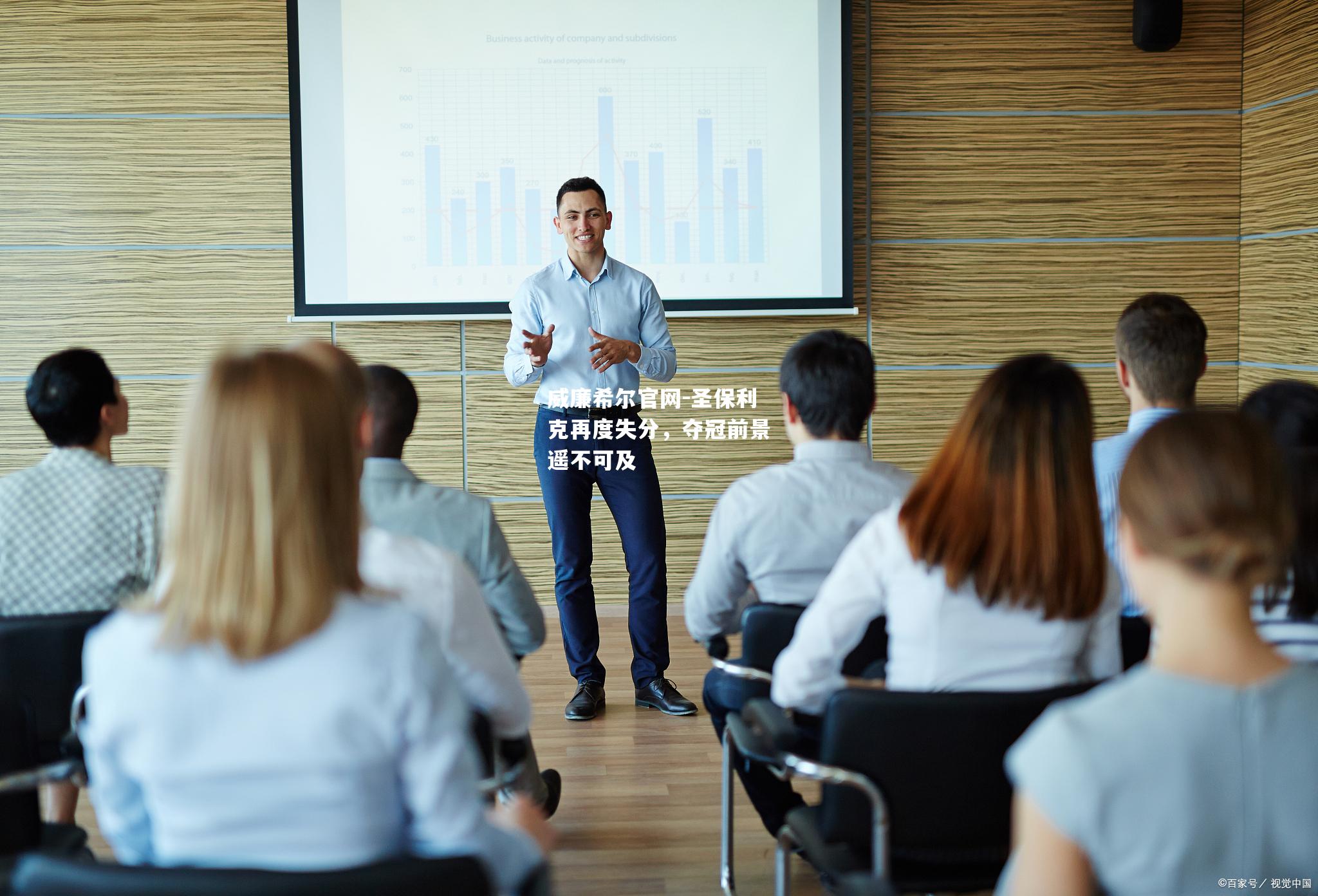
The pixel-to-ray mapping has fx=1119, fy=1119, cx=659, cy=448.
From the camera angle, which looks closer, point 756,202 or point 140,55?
point 140,55

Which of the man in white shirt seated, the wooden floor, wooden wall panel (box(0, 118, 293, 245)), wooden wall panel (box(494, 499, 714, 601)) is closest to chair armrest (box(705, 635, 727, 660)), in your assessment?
the man in white shirt seated

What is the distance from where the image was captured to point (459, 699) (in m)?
1.15

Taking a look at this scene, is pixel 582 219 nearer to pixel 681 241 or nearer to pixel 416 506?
pixel 681 241

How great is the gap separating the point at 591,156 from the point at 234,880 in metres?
4.36

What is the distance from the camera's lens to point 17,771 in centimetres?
179

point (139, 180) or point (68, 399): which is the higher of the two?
point (139, 180)

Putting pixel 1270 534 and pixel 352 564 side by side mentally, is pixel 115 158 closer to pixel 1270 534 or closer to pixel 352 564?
pixel 352 564

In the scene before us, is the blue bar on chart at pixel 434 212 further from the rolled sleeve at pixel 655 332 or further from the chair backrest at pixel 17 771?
the chair backrest at pixel 17 771

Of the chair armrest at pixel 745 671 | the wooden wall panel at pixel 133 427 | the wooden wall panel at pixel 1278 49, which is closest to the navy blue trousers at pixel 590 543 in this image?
the chair armrest at pixel 745 671

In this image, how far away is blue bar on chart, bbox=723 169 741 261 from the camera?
5.07 m

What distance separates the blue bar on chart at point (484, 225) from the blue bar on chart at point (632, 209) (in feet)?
1.96

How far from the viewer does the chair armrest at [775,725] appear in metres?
1.78

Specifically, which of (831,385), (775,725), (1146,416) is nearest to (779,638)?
(775,725)

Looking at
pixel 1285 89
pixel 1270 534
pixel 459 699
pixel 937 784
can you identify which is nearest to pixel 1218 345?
pixel 1285 89
